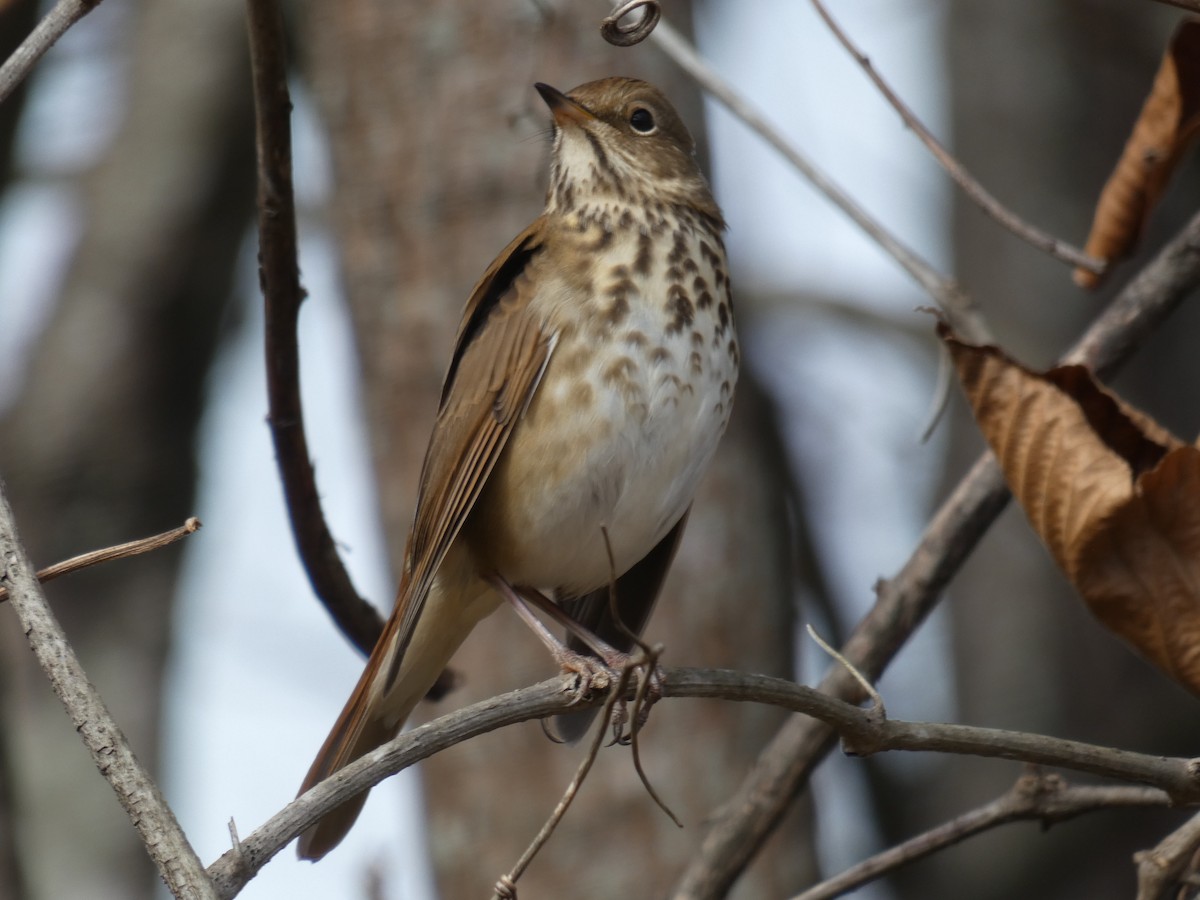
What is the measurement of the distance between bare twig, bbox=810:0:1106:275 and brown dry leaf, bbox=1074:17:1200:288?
0.06 m

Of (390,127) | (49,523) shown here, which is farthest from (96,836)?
(390,127)

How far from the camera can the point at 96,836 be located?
18.5 ft

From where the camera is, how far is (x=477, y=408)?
11.6 feet

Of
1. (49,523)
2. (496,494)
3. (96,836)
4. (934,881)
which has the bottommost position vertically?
(934,881)

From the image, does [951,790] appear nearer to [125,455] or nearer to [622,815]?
[622,815]

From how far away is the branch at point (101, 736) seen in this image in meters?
1.86

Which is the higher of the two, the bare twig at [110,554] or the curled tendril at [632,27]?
the curled tendril at [632,27]

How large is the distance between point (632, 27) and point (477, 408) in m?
0.94

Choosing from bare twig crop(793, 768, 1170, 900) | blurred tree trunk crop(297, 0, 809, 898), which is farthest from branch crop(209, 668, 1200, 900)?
blurred tree trunk crop(297, 0, 809, 898)

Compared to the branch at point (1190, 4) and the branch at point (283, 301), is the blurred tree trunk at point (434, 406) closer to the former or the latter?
the branch at point (283, 301)

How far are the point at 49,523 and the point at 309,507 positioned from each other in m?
3.23

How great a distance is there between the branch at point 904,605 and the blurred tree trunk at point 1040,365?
251cm

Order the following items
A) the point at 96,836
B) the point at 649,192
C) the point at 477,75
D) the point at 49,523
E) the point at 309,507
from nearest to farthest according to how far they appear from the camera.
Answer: the point at 309,507 < the point at 649,192 < the point at 477,75 < the point at 96,836 < the point at 49,523

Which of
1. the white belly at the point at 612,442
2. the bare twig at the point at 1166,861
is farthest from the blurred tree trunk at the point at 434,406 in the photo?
the bare twig at the point at 1166,861
